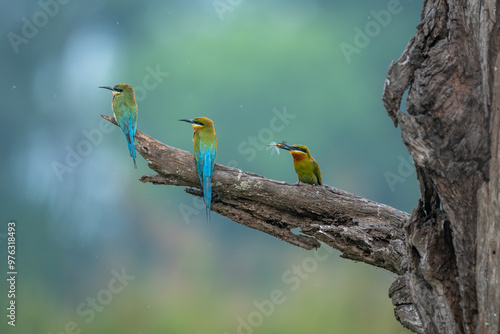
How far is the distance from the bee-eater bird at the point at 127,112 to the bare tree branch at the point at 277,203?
9.3 inches

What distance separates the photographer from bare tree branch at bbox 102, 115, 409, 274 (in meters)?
3.17

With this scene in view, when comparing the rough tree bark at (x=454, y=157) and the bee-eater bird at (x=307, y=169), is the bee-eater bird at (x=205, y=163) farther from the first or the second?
the rough tree bark at (x=454, y=157)

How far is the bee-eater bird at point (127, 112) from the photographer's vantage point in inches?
143

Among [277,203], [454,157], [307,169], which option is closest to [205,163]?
[277,203]

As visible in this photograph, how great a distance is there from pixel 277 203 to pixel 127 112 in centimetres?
130

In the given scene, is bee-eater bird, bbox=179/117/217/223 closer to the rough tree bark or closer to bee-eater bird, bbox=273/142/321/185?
bee-eater bird, bbox=273/142/321/185

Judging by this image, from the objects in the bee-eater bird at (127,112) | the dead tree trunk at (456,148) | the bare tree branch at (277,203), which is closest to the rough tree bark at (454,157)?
the dead tree trunk at (456,148)

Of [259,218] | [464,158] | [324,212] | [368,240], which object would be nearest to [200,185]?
[259,218]

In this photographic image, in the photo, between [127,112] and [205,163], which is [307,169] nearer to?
[205,163]

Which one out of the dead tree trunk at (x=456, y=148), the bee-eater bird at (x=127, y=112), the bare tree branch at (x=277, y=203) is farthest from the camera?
the bee-eater bird at (x=127, y=112)

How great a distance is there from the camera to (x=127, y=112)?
3768 millimetres

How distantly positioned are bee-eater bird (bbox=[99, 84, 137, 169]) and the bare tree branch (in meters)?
0.24

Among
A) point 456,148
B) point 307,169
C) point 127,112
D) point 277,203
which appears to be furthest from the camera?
point 127,112

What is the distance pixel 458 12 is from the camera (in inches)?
71.6
